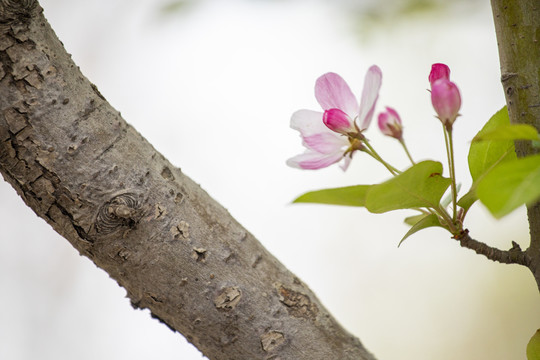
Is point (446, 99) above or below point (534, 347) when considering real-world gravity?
above

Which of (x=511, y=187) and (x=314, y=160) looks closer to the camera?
(x=511, y=187)

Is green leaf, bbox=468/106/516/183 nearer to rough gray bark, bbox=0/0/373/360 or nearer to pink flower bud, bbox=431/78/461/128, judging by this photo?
pink flower bud, bbox=431/78/461/128

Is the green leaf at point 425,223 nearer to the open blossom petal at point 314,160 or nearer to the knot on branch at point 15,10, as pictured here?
the open blossom petal at point 314,160

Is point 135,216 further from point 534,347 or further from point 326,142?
point 534,347

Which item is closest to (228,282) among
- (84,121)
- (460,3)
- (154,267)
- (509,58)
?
(154,267)

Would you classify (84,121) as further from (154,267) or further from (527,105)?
(527,105)

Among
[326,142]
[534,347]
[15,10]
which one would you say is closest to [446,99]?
[326,142]
